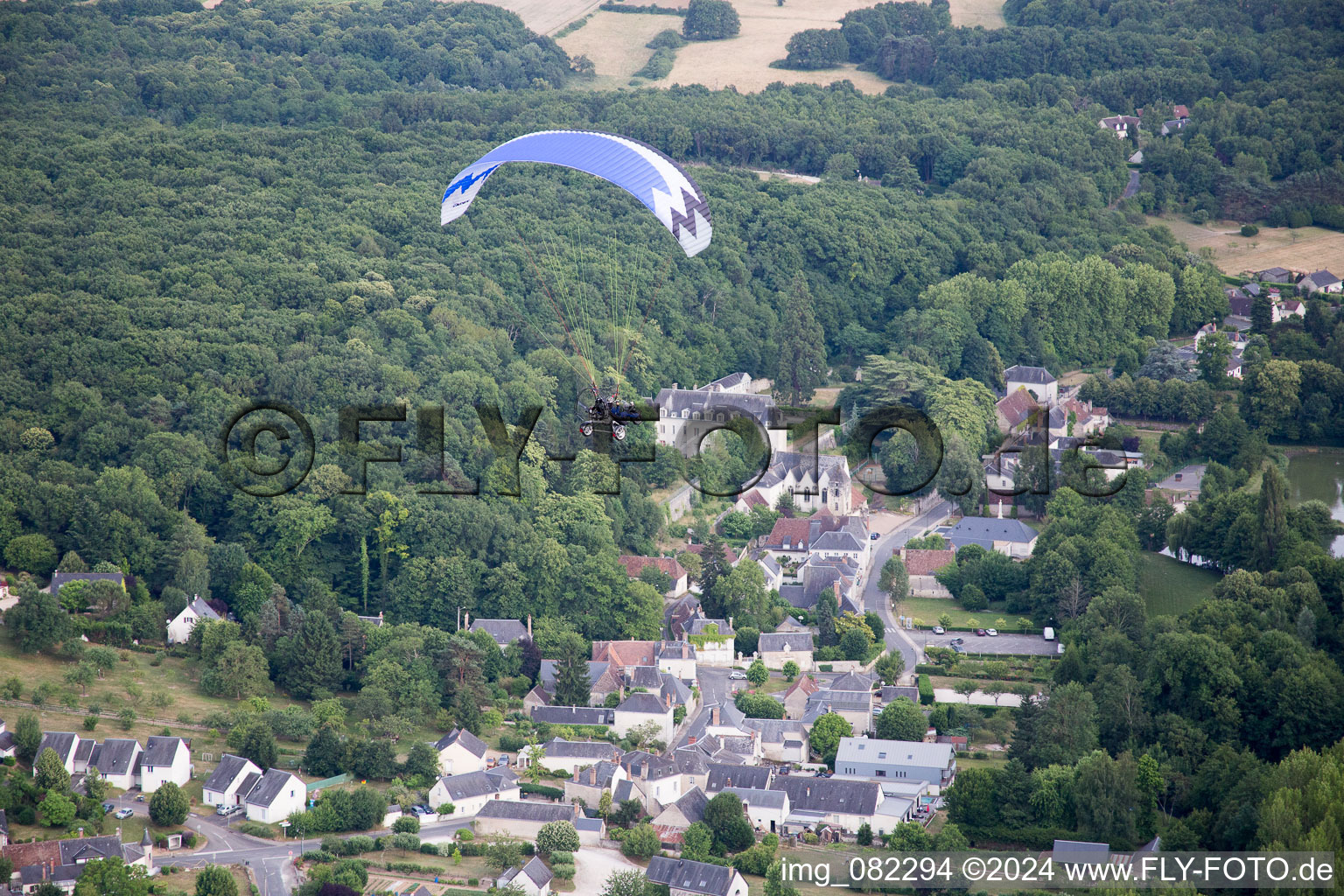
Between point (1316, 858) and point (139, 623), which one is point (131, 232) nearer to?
point (139, 623)

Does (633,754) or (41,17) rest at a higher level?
(41,17)

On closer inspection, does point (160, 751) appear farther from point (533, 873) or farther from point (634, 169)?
point (634, 169)

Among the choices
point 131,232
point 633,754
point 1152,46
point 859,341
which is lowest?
point 633,754

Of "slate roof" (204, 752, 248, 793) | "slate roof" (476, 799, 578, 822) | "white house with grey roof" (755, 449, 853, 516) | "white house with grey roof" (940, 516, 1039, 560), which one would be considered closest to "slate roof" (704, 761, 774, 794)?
"slate roof" (476, 799, 578, 822)

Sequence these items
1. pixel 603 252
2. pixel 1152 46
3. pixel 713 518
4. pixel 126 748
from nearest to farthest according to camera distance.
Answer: pixel 126 748
pixel 713 518
pixel 603 252
pixel 1152 46

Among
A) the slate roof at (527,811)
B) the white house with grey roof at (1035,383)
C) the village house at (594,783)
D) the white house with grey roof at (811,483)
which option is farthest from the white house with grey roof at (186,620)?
the white house with grey roof at (1035,383)

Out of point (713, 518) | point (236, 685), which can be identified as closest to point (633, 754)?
point (236, 685)

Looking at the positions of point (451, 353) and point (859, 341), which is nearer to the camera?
point (451, 353)
